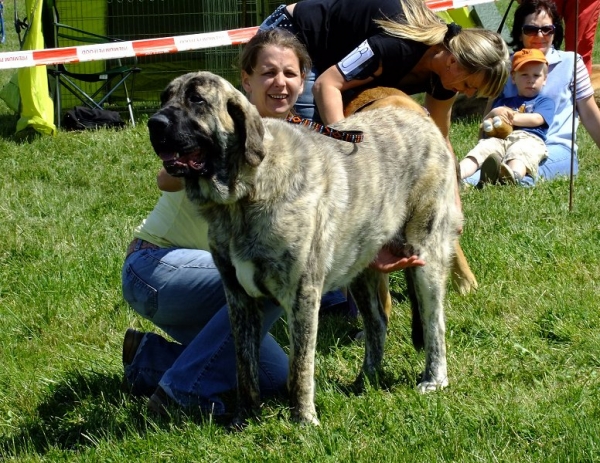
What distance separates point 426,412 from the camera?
12.9 feet

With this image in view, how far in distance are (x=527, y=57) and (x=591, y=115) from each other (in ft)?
2.59

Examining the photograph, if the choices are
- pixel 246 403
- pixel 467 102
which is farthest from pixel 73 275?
pixel 467 102

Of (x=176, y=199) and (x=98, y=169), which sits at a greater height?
(x=176, y=199)

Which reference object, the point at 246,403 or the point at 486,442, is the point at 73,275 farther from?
the point at 486,442

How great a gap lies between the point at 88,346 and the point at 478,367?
220cm

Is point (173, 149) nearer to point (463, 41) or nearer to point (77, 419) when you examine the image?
point (77, 419)

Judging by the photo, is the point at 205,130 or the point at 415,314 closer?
the point at 205,130

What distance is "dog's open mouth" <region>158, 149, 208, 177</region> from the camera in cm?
344

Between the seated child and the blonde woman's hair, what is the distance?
2.64 meters

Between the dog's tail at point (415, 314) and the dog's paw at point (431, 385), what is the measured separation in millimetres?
303

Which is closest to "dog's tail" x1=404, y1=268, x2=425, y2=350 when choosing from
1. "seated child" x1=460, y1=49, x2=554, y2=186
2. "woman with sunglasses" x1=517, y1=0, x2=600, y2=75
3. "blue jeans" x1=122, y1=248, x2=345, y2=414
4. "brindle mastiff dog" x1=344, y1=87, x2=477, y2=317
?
"brindle mastiff dog" x1=344, y1=87, x2=477, y2=317

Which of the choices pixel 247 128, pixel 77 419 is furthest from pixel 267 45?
pixel 77 419

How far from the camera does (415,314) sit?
464cm

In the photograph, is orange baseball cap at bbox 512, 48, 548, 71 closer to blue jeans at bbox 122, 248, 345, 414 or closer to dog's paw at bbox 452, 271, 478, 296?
dog's paw at bbox 452, 271, 478, 296
